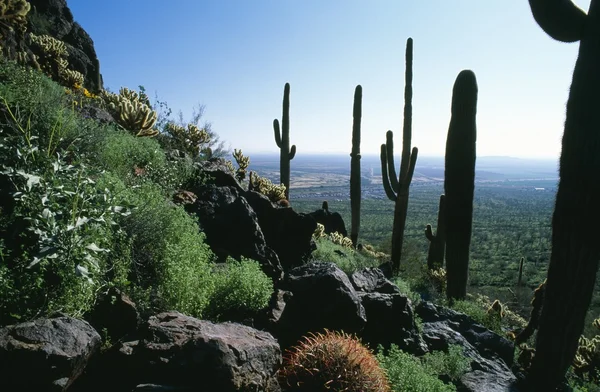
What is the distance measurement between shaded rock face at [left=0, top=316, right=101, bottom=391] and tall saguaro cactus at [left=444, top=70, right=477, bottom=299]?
10679mm

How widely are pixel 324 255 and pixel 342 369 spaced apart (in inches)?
247

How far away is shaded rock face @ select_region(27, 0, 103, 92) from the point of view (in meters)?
15.8

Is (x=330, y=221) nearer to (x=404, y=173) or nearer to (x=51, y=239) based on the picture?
(x=404, y=173)

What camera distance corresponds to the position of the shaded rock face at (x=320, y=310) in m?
4.96

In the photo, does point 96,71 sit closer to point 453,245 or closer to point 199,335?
point 453,245

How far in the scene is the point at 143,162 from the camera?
7.60 m

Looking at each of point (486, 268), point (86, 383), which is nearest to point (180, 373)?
point (86, 383)

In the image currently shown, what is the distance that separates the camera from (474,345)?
7.41 meters

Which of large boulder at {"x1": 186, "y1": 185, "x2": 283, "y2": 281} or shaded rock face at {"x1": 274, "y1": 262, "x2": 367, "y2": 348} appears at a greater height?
large boulder at {"x1": 186, "y1": 185, "x2": 283, "y2": 281}

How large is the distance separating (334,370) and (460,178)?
9.53 meters

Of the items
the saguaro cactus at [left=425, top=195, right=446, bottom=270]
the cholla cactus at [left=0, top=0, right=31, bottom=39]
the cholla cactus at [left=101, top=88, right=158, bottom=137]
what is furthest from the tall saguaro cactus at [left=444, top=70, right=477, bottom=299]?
the cholla cactus at [left=0, top=0, right=31, bottom=39]

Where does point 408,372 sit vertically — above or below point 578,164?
below

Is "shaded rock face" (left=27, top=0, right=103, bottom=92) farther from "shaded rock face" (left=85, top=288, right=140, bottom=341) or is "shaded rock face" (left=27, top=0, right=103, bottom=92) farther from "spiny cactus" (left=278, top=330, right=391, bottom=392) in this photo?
"spiny cactus" (left=278, top=330, right=391, bottom=392)

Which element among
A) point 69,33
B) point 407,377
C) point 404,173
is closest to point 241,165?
point 404,173
